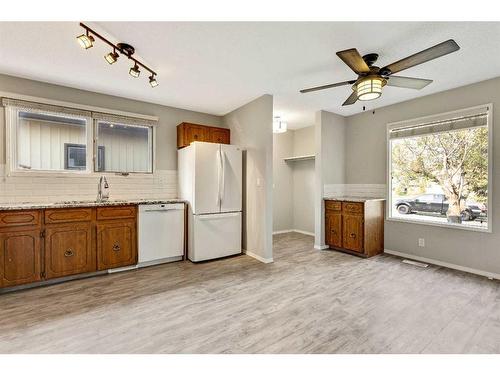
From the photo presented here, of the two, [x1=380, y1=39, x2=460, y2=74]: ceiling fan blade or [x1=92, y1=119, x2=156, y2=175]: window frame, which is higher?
[x1=380, y1=39, x2=460, y2=74]: ceiling fan blade

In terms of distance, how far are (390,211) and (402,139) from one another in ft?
4.00

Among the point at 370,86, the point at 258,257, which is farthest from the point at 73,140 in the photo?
the point at 370,86

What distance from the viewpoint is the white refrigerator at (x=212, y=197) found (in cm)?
362

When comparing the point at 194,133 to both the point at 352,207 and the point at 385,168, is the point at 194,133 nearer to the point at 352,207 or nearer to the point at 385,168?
the point at 352,207

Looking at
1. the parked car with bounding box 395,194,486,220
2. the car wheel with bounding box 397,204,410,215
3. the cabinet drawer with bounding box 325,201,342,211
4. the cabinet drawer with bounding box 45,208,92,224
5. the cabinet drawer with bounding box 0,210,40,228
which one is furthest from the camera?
the cabinet drawer with bounding box 325,201,342,211

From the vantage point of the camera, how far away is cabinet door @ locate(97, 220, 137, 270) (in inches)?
122

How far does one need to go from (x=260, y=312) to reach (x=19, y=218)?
9.03 feet

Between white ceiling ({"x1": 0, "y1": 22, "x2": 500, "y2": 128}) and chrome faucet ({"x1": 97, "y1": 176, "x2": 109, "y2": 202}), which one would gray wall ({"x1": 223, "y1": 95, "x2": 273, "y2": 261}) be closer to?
white ceiling ({"x1": 0, "y1": 22, "x2": 500, "y2": 128})

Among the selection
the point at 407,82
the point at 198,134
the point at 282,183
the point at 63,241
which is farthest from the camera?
the point at 282,183

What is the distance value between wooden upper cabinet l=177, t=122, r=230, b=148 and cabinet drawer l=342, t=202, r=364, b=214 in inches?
94.4

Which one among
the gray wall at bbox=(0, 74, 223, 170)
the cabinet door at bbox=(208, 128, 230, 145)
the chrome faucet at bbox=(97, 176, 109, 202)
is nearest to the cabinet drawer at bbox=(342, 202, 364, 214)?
the cabinet door at bbox=(208, 128, 230, 145)

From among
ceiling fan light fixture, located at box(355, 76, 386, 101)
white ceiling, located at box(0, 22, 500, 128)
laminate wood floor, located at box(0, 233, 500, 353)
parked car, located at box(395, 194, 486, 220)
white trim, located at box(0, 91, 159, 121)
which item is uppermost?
white ceiling, located at box(0, 22, 500, 128)

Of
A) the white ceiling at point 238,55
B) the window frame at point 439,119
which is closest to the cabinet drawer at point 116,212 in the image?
the white ceiling at point 238,55

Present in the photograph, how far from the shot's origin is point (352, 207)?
399cm
